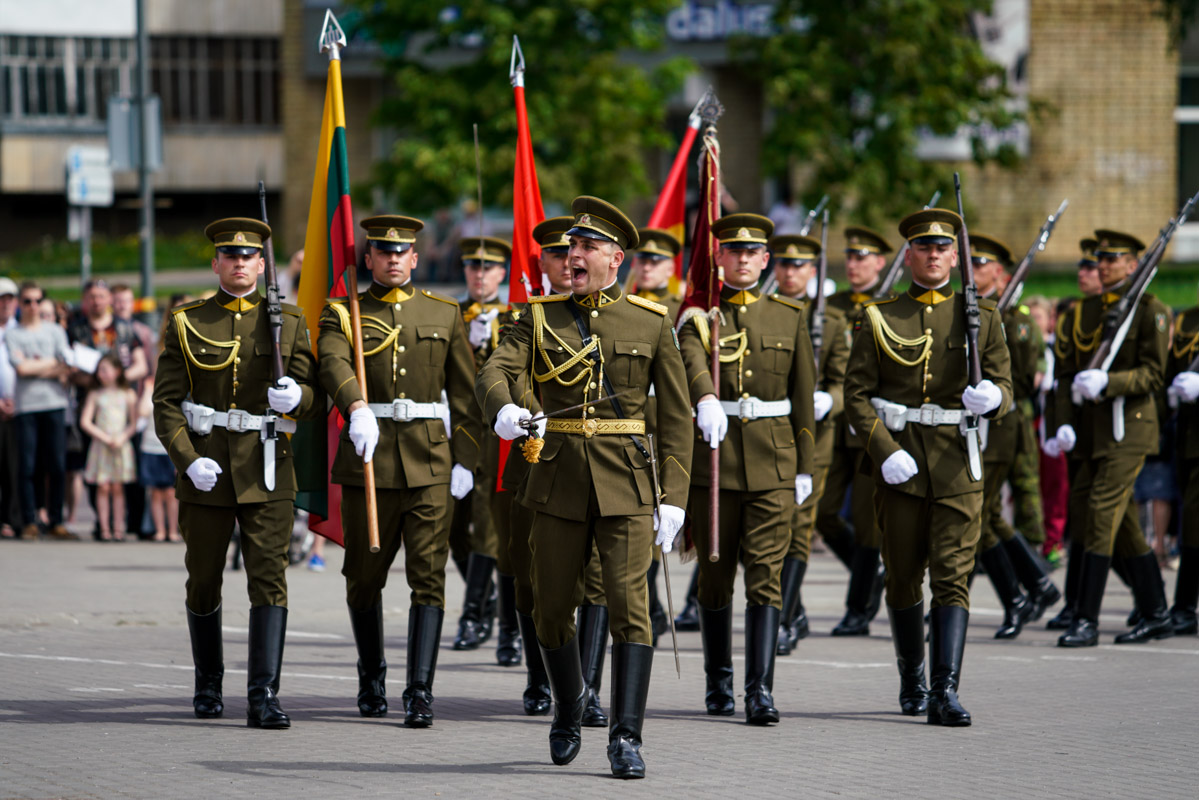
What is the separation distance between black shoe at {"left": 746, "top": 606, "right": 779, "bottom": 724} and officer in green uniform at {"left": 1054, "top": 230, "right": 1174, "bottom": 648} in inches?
113

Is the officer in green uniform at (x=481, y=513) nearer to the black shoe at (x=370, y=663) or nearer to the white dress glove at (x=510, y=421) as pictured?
the black shoe at (x=370, y=663)

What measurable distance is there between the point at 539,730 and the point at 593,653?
18.0 inches

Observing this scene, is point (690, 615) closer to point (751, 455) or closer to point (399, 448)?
point (751, 455)

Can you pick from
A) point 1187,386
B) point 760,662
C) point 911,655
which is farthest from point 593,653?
point 1187,386

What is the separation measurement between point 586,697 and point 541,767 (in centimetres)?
96

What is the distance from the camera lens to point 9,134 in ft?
137

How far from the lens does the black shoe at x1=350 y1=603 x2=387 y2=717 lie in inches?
309

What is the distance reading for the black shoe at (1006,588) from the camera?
415 inches

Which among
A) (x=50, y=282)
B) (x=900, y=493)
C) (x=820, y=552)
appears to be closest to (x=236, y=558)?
(x=820, y=552)

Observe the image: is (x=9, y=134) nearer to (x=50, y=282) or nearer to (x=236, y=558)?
(x=50, y=282)

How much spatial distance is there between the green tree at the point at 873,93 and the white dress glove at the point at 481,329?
1730 cm

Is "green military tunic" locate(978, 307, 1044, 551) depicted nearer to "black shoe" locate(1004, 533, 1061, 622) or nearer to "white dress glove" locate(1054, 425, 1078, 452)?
"black shoe" locate(1004, 533, 1061, 622)

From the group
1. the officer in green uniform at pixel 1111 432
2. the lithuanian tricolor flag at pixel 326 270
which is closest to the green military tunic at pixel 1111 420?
the officer in green uniform at pixel 1111 432

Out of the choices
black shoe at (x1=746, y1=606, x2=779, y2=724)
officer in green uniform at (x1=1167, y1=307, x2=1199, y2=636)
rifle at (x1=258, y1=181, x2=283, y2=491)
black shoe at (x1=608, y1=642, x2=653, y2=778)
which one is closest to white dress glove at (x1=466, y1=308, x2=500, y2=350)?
rifle at (x1=258, y1=181, x2=283, y2=491)
